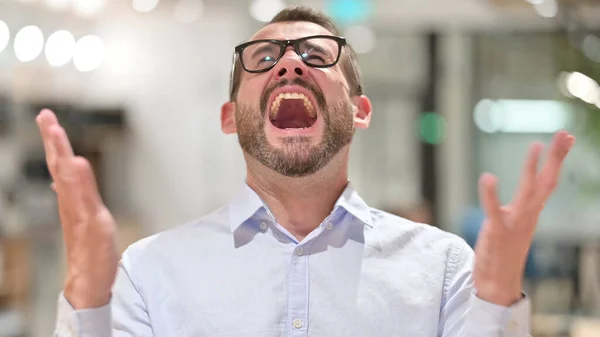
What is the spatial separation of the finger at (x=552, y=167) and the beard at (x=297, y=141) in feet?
1.56

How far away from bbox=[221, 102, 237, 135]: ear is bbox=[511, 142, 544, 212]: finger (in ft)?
2.43

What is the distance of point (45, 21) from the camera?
175 inches

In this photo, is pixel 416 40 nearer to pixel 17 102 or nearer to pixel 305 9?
pixel 17 102

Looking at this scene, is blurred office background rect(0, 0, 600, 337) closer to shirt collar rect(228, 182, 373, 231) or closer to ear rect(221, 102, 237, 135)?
ear rect(221, 102, 237, 135)

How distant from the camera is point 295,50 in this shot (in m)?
1.55

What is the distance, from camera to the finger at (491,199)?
1113 mm

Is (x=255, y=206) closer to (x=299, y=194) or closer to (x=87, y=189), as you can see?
(x=299, y=194)

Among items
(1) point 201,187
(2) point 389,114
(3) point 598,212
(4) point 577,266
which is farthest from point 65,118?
(3) point 598,212

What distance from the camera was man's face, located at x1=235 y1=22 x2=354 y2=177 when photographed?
1466mm

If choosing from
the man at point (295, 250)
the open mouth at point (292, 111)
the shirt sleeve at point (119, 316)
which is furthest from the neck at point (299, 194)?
the shirt sleeve at point (119, 316)

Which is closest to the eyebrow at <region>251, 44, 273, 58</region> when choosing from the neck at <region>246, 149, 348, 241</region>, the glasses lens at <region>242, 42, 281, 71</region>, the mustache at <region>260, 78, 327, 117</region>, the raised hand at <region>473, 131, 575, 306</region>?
the glasses lens at <region>242, 42, 281, 71</region>

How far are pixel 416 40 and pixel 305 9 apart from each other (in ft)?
17.0

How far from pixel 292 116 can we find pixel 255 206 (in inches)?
9.9

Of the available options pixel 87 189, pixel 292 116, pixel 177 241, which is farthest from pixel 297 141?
pixel 87 189
